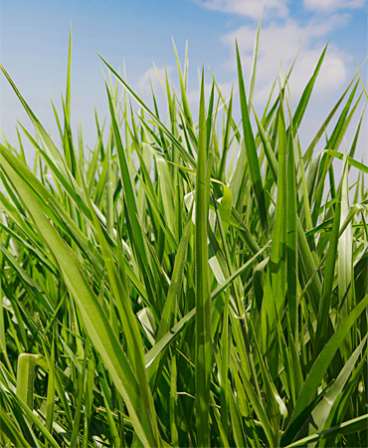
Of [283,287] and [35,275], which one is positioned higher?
[283,287]

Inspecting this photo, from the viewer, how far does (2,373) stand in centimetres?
48

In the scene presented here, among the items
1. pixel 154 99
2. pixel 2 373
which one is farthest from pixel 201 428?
pixel 154 99

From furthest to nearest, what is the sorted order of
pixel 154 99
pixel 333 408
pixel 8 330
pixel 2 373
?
pixel 154 99, pixel 8 330, pixel 2 373, pixel 333 408

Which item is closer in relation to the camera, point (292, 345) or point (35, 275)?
point (292, 345)

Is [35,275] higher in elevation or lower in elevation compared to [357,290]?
lower

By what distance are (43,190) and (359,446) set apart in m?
0.31

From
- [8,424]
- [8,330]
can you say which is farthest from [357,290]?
[8,330]

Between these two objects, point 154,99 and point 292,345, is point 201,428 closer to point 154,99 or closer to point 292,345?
point 292,345

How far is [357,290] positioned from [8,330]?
433mm

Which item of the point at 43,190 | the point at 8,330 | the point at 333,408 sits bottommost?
the point at 8,330

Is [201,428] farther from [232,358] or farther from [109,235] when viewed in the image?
[109,235]

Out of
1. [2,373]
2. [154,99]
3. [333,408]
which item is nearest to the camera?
[333,408]

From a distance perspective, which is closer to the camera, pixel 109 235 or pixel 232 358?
pixel 232 358

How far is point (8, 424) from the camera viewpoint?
41cm
